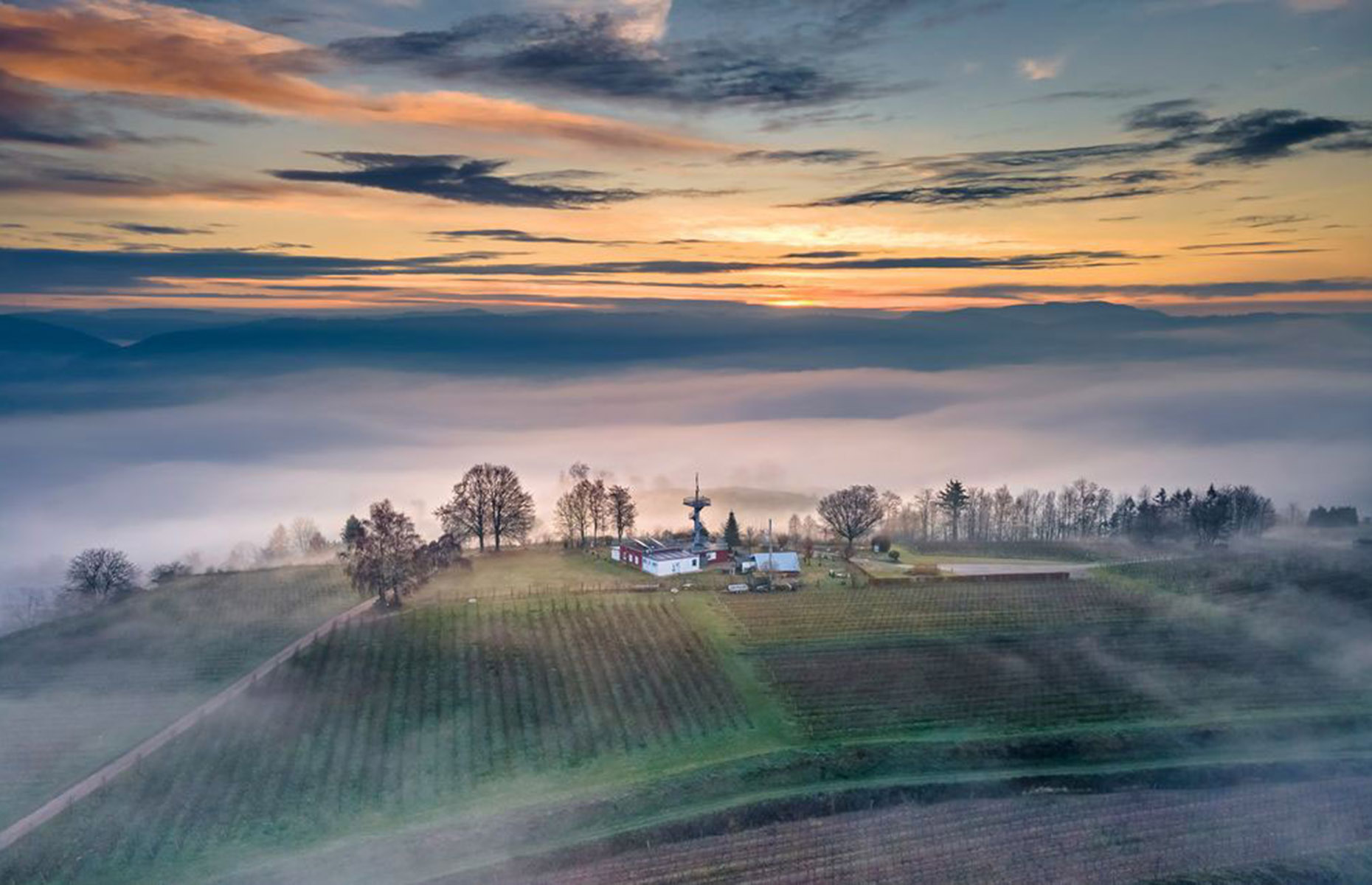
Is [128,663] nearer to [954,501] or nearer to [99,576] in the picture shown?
[99,576]

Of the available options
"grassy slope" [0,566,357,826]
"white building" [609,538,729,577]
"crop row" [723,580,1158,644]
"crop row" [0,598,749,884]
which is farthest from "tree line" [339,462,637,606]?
"crop row" [723,580,1158,644]

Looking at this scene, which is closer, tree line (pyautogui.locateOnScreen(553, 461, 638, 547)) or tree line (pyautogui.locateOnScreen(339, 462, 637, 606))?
tree line (pyautogui.locateOnScreen(339, 462, 637, 606))

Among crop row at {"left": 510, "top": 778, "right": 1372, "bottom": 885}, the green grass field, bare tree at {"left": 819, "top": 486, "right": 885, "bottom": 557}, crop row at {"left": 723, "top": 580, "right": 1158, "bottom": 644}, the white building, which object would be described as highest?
bare tree at {"left": 819, "top": 486, "right": 885, "bottom": 557}

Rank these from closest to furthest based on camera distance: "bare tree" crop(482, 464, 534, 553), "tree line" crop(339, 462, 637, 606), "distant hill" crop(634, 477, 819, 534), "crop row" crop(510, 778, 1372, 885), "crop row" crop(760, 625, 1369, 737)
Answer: "crop row" crop(510, 778, 1372, 885), "crop row" crop(760, 625, 1369, 737), "tree line" crop(339, 462, 637, 606), "bare tree" crop(482, 464, 534, 553), "distant hill" crop(634, 477, 819, 534)

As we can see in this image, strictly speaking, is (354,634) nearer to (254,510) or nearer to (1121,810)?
(1121,810)

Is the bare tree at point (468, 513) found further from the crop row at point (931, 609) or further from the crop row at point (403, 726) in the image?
the crop row at point (931, 609)

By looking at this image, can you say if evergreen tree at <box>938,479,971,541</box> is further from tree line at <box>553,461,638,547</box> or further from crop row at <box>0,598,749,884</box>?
crop row at <box>0,598,749,884</box>

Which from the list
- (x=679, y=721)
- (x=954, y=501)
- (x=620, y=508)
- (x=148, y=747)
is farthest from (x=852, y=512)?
(x=148, y=747)

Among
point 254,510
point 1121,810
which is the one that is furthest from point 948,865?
point 254,510
